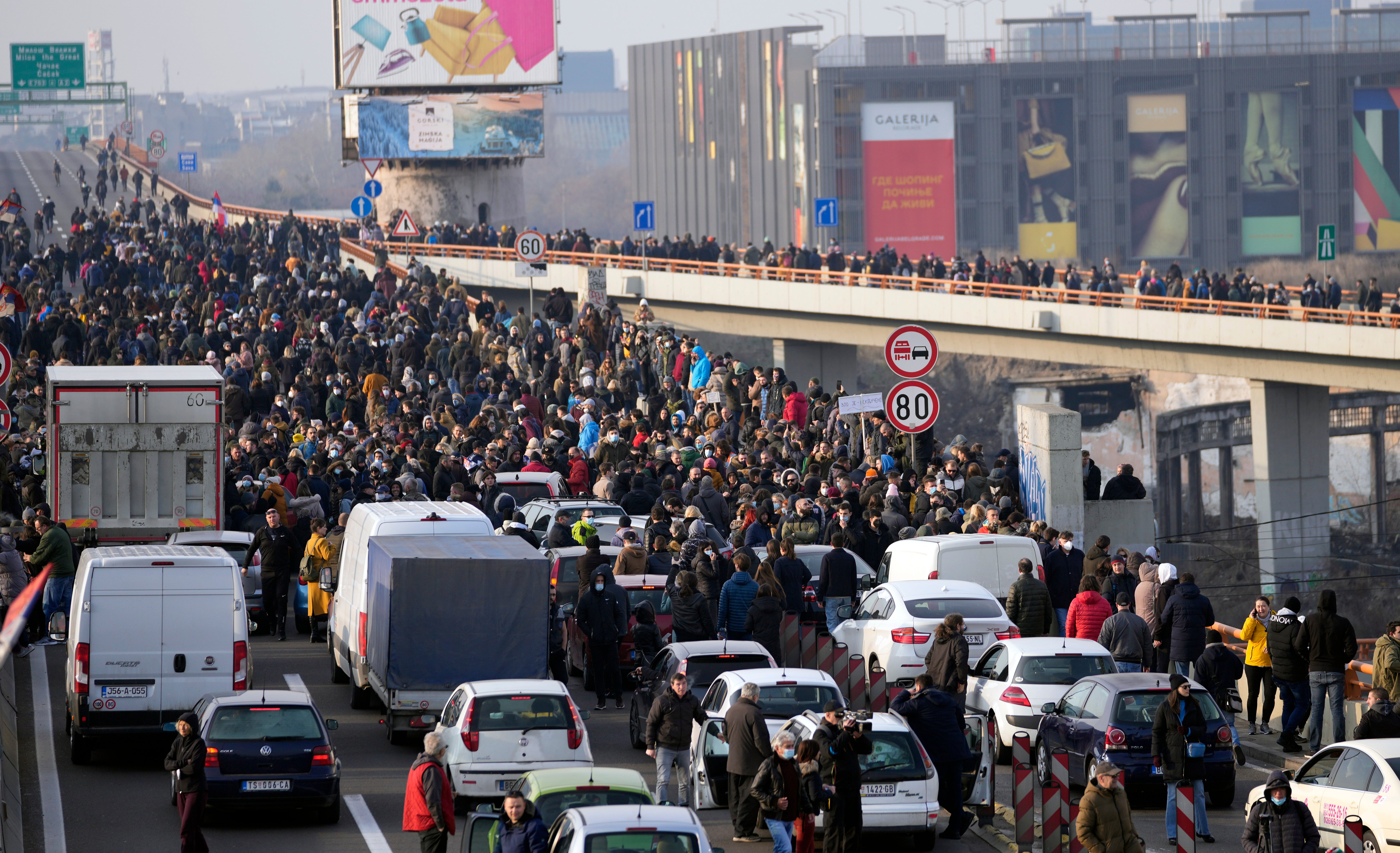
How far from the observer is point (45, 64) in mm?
100625

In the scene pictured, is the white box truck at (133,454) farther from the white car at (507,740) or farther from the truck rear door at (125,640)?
the white car at (507,740)

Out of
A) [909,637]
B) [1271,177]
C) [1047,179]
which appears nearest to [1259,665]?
[909,637]

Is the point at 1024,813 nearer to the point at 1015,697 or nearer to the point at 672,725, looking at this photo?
the point at 1015,697

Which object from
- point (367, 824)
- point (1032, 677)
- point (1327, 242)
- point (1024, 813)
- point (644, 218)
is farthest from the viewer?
point (644, 218)

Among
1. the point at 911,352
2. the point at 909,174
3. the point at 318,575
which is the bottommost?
the point at 318,575

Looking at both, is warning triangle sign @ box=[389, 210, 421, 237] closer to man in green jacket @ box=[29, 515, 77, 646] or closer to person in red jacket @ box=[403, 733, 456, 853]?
man in green jacket @ box=[29, 515, 77, 646]

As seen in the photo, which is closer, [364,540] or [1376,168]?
[364,540]

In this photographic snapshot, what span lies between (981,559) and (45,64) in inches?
3571

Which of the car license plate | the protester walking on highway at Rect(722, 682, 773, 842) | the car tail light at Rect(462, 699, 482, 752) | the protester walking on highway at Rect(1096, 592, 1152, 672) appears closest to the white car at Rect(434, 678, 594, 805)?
the car tail light at Rect(462, 699, 482, 752)

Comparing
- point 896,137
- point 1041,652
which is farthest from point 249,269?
point 896,137

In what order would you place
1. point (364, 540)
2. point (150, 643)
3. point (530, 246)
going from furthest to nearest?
1. point (530, 246)
2. point (364, 540)
3. point (150, 643)

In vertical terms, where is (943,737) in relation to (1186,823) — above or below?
above

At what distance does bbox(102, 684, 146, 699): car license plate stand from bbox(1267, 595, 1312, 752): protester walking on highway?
10605 millimetres

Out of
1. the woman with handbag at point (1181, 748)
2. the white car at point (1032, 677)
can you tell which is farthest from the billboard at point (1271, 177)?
the woman with handbag at point (1181, 748)
